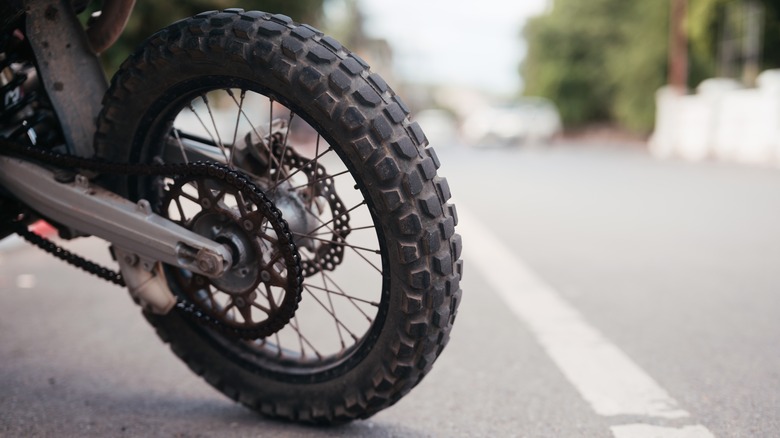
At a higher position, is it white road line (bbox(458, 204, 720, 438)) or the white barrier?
the white barrier

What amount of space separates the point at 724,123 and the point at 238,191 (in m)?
20.9

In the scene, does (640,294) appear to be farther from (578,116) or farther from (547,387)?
(578,116)

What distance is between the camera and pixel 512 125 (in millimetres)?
26484

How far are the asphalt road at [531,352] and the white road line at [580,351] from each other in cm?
1

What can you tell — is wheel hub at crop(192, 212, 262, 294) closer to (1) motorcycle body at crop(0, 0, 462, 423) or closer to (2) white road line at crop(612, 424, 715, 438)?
(1) motorcycle body at crop(0, 0, 462, 423)

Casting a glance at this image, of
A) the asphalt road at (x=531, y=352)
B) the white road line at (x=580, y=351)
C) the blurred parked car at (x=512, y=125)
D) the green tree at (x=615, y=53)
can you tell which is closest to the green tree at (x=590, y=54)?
the green tree at (x=615, y=53)

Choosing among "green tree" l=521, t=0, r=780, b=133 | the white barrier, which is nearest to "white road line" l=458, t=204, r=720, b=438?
the white barrier

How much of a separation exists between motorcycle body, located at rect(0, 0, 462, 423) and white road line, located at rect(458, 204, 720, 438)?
786 millimetres

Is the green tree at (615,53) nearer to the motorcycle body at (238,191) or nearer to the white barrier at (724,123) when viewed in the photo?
the white barrier at (724,123)

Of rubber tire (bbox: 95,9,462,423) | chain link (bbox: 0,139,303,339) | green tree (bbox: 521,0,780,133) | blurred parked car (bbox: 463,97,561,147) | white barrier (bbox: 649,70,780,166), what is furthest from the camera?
green tree (bbox: 521,0,780,133)

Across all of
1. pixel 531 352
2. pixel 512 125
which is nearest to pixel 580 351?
pixel 531 352

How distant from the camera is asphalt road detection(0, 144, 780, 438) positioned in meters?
2.42

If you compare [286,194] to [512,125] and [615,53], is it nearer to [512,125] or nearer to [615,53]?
[512,125]

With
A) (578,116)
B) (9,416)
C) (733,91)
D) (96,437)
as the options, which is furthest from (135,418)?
(578,116)
